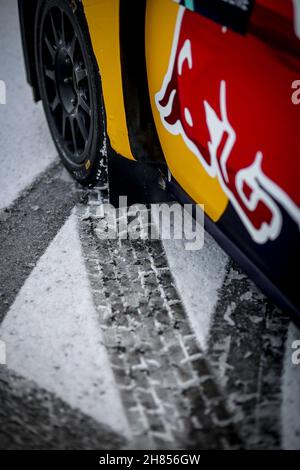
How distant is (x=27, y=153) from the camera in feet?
9.21

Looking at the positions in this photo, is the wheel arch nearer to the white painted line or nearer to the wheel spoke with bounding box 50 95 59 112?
the white painted line

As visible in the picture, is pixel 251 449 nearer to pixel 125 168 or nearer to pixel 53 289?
pixel 53 289

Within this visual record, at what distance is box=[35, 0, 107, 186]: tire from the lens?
1.96 m

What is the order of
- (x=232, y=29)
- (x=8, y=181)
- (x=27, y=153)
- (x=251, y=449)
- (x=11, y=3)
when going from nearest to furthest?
1. (x=232, y=29)
2. (x=251, y=449)
3. (x=8, y=181)
4. (x=27, y=153)
5. (x=11, y=3)

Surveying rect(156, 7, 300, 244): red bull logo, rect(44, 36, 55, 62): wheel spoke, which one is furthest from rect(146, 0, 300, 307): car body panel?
rect(44, 36, 55, 62): wheel spoke

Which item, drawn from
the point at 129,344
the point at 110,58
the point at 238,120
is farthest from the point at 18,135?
the point at 238,120

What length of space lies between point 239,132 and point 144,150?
0.62 m

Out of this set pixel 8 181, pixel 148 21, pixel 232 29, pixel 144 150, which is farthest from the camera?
pixel 8 181

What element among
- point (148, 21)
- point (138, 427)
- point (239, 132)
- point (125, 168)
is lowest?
point (138, 427)

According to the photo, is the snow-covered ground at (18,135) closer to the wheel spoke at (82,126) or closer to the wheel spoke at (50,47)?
the wheel spoke at (82,126)

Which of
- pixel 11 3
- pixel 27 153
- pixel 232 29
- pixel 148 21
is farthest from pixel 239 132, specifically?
pixel 11 3

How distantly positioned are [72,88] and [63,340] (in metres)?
1.33

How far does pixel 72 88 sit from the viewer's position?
7.68ft

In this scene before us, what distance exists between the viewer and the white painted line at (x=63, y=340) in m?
1.53
